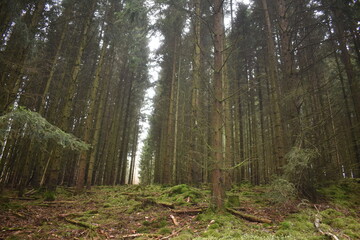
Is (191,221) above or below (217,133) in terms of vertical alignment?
below

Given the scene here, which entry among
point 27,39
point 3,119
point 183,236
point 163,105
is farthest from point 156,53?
point 183,236

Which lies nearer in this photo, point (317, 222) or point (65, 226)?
point (317, 222)

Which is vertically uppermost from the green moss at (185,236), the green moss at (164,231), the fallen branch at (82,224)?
the green moss at (185,236)

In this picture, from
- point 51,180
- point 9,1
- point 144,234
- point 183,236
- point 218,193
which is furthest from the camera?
point 51,180

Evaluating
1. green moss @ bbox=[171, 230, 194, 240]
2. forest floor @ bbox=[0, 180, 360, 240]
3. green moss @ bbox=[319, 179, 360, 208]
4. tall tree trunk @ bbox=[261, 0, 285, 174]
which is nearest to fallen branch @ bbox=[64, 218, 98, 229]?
forest floor @ bbox=[0, 180, 360, 240]

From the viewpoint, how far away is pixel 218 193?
18.3ft

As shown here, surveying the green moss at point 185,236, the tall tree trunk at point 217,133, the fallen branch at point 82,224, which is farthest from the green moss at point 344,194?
the fallen branch at point 82,224

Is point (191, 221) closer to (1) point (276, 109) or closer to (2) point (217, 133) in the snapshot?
(2) point (217, 133)

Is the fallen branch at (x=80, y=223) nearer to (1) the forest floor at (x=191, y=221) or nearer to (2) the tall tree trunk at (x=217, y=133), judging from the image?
(1) the forest floor at (x=191, y=221)

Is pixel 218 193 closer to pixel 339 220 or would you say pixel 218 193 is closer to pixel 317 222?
pixel 317 222

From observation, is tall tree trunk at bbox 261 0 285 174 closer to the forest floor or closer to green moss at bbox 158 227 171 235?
the forest floor

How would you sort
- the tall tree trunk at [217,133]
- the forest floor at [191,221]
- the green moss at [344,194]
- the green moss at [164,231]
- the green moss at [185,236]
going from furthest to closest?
1. the green moss at [344,194]
2. the tall tree trunk at [217,133]
3. the green moss at [164,231]
4. the forest floor at [191,221]
5. the green moss at [185,236]

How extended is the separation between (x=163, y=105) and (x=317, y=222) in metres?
16.3

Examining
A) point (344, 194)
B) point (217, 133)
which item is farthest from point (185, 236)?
point (344, 194)
